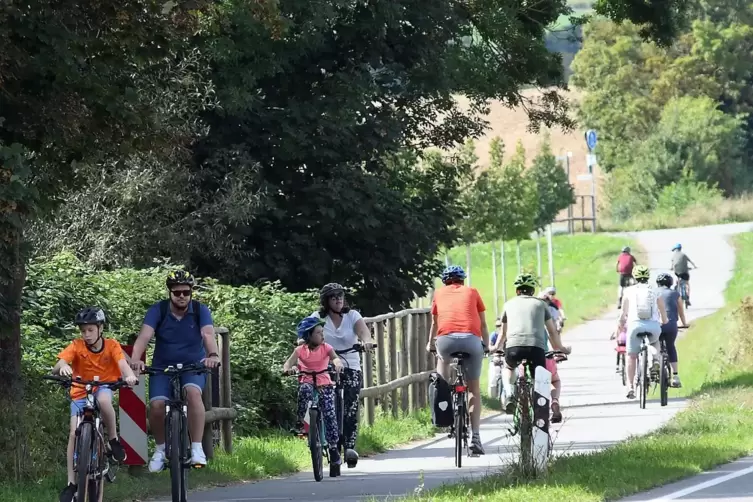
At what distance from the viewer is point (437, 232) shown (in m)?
27.8

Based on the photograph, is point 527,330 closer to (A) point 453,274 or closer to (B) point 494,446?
(A) point 453,274

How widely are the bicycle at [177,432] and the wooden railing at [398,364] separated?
7.17m

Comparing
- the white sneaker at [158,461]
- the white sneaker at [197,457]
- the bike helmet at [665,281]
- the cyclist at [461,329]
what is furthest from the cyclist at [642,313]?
the white sneaker at [158,461]

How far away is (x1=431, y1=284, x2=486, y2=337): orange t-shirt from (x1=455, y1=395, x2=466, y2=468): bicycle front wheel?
2.18 ft

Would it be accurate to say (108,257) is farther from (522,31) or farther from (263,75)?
(522,31)

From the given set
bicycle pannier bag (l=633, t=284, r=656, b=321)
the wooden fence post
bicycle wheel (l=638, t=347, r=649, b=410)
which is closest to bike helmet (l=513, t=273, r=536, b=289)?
the wooden fence post

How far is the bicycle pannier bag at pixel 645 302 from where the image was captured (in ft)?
76.0

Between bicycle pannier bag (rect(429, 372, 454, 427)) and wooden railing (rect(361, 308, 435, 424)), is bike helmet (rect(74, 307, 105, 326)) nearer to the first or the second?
bicycle pannier bag (rect(429, 372, 454, 427))

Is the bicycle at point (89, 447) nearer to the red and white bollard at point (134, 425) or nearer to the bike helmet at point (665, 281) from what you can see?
the red and white bollard at point (134, 425)

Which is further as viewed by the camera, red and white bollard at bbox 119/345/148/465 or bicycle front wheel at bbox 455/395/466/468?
bicycle front wheel at bbox 455/395/466/468

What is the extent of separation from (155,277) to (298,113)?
6.46 m

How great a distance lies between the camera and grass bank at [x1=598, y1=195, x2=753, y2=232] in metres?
79.4

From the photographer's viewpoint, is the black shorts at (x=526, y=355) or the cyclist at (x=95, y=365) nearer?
the cyclist at (x=95, y=365)

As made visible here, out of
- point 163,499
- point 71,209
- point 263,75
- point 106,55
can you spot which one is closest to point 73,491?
point 163,499
